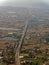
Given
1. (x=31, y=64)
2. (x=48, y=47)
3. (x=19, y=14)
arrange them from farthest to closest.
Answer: (x=19, y=14) → (x=48, y=47) → (x=31, y=64)

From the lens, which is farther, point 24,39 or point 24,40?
point 24,39

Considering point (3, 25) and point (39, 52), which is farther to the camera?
point (3, 25)

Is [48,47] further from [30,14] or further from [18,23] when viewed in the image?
[30,14]

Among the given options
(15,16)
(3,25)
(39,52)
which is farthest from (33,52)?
(15,16)

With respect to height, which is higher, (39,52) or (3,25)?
(3,25)

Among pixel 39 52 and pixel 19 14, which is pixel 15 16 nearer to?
pixel 19 14

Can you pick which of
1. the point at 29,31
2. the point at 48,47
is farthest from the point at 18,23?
the point at 48,47

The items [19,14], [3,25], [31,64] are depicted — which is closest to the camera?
[31,64]
